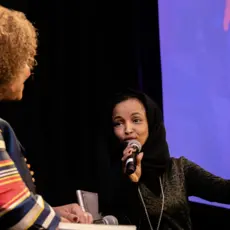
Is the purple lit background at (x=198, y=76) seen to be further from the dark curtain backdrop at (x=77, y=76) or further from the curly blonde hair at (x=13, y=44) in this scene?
the curly blonde hair at (x=13, y=44)

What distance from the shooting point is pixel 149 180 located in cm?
172

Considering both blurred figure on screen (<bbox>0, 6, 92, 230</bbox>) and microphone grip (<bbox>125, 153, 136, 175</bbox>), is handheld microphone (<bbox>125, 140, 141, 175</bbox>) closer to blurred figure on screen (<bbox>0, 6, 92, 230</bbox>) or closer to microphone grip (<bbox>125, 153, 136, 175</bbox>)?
microphone grip (<bbox>125, 153, 136, 175</bbox>)

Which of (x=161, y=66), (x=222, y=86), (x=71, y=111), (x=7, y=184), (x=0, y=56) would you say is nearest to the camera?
(x=7, y=184)

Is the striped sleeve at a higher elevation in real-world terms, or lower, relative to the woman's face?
lower

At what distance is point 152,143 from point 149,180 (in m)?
0.16

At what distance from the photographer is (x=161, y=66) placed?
2.25 m

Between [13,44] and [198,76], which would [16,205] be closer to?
[13,44]

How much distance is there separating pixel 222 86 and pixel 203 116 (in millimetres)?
167

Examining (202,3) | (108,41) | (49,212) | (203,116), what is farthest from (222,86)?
(49,212)

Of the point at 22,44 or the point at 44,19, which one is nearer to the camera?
the point at 22,44

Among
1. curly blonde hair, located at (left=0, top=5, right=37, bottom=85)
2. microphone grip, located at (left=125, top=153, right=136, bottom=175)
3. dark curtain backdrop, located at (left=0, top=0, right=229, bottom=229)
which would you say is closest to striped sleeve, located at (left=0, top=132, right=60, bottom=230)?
curly blonde hair, located at (left=0, top=5, right=37, bottom=85)

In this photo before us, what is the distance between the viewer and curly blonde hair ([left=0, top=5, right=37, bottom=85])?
898 millimetres

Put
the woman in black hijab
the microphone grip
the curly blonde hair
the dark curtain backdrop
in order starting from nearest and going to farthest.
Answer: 1. the curly blonde hair
2. the microphone grip
3. the woman in black hijab
4. the dark curtain backdrop

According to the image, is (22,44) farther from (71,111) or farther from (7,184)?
(71,111)
